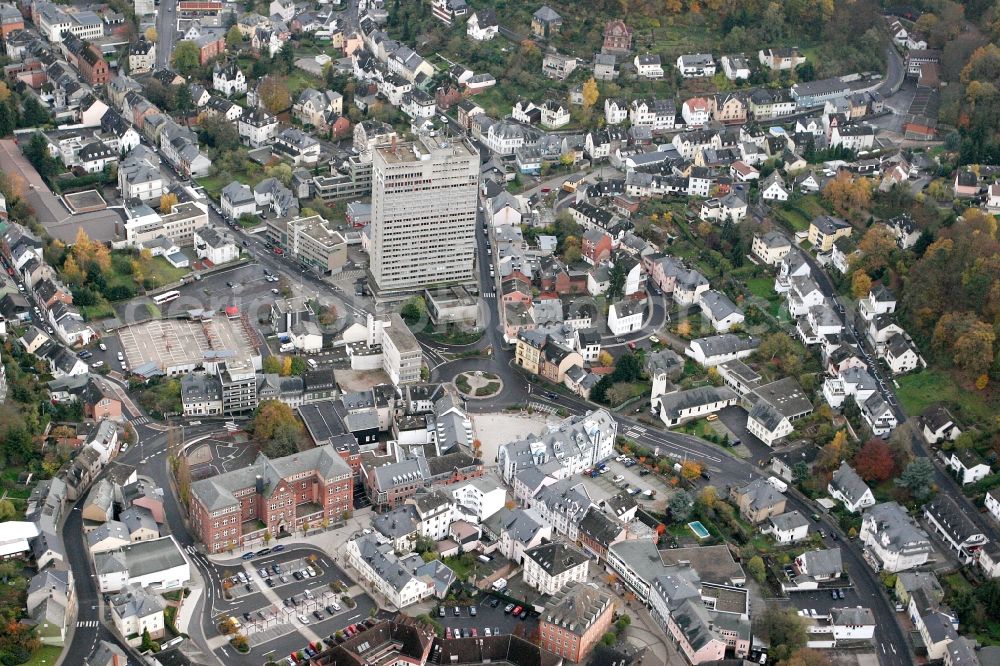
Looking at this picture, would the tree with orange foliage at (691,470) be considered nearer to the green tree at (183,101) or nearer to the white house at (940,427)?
the white house at (940,427)

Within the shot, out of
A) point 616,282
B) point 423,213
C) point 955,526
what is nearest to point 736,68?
point 616,282

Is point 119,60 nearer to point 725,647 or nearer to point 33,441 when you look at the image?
point 33,441

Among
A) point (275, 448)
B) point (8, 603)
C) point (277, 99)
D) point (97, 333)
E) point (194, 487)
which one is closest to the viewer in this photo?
point (8, 603)

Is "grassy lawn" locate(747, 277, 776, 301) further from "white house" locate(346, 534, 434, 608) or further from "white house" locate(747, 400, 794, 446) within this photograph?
"white house" locate(346, 534, 434, 608)

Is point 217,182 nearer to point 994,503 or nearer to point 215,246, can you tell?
point 215,246

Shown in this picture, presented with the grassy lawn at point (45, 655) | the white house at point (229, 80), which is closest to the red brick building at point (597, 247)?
the white house at point (229, 80)

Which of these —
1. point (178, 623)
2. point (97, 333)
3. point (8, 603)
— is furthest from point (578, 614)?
point (97, 333)

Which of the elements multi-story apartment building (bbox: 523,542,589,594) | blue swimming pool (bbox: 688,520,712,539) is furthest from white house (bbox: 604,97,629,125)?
multi-story apartment building (bbox: 523,542,589,594)
